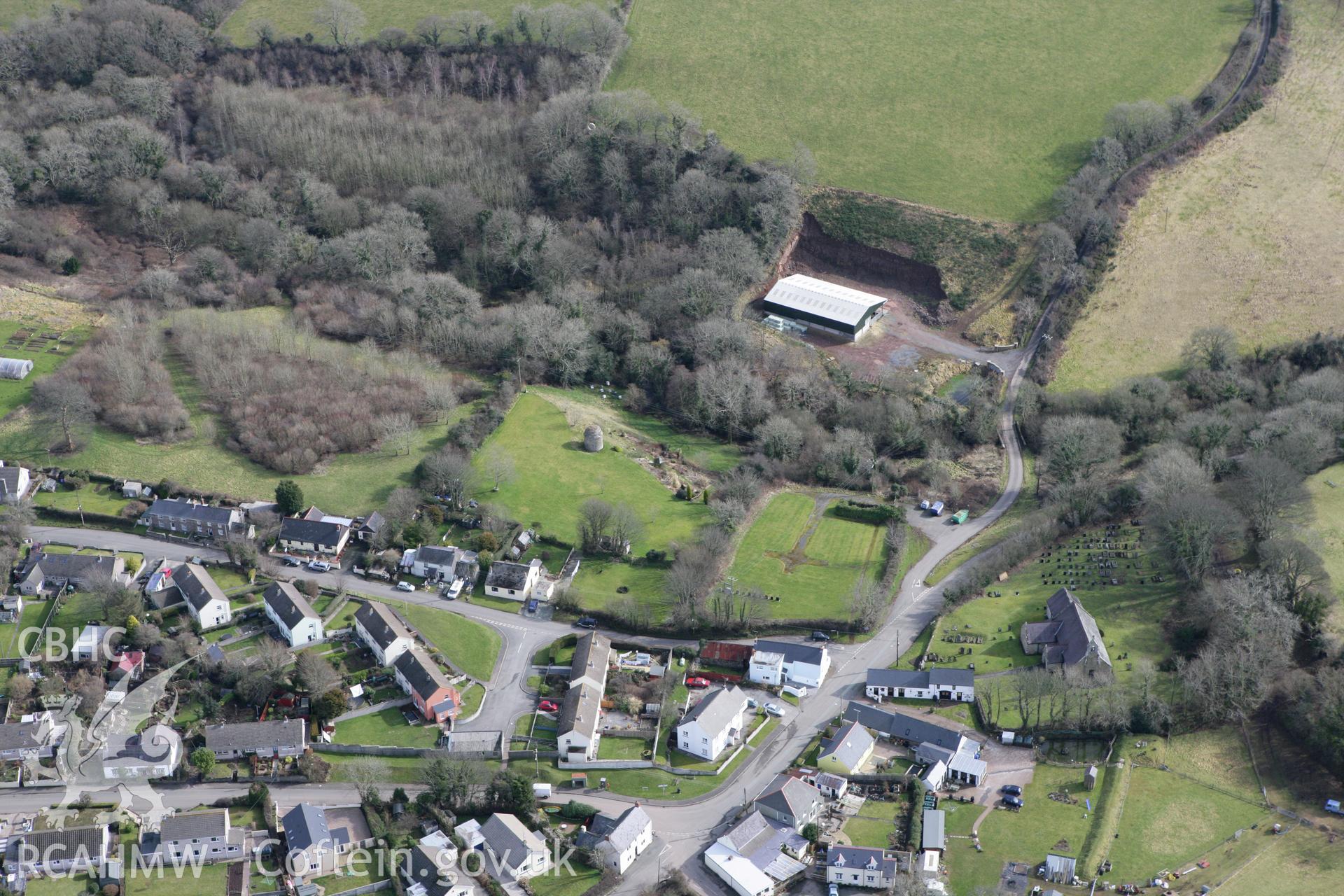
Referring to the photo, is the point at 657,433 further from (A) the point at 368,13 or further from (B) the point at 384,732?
(A) the point at 368,13

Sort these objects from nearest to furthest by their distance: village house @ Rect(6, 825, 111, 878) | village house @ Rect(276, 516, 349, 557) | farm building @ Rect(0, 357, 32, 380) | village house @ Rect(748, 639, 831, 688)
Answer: village house @ Rect(6, 825, 111, 878) → village house @ Rect(748, 639, 831, 688) → village house @ Rect(276, 516, 349, 557) → farm building @ Rect(0, 357, 32, 380)

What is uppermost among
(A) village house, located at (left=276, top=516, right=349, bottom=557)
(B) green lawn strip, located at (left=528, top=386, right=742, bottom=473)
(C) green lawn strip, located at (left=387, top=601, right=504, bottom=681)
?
(B) green lawn strip, located at (left=528, top=386, right=742, bottom=473)

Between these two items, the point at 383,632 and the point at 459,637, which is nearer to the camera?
the point at 383,632

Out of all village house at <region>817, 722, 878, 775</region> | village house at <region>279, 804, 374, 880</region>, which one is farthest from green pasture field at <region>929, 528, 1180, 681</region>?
village house at <region>279, 804, 374, 880</region>

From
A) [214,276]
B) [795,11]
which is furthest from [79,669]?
[795,11]

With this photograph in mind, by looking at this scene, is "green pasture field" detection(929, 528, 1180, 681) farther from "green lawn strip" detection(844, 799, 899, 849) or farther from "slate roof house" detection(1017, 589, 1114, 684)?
"green lawn strip" detection(844, 799, 899, 849)

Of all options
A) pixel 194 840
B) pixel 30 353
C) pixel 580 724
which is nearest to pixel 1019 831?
pixel 580 724
